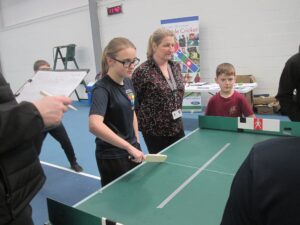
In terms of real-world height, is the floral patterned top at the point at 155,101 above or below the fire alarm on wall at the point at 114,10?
below

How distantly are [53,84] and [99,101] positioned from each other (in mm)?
538

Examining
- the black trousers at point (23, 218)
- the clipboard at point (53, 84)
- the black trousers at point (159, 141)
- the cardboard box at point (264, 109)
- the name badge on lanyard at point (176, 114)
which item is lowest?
the cardboard box at point (264, 109)

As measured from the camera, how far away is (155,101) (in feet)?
7.64

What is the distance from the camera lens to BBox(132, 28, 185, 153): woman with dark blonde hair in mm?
2291

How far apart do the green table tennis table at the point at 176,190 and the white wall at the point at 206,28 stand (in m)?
3.78

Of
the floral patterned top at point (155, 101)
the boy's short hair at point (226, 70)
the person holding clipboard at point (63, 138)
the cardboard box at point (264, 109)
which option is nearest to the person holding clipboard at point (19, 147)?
the floral patterned top at point (155, 101)

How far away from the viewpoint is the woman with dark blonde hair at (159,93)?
2291 millimetres

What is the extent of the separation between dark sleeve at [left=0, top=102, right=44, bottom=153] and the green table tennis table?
0.42 m

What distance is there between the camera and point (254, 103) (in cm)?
550

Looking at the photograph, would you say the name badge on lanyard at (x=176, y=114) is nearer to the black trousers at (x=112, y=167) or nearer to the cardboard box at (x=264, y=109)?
the black trousers at (x=112, y=167)

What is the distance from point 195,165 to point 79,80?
94cm

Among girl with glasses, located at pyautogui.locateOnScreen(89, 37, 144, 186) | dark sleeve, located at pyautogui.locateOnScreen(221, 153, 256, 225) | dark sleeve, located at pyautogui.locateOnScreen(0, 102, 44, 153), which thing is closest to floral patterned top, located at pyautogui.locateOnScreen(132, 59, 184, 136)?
girl with glasses, located at pyautogui.locateOnScreen(89, 37, 144, 186)

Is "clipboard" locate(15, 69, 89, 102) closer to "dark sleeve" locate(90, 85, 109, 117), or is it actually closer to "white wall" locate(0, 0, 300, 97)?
"dark sleeve" locate(90, 85, 109, 117)

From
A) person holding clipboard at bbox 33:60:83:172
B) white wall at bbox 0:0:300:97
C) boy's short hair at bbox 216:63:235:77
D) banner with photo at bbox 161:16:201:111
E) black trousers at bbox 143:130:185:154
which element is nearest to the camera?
black trousers at bbox 143:130:185:154
